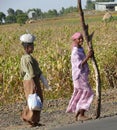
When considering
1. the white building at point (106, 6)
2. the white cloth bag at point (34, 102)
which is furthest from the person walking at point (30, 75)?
the white building at point (106, 6)

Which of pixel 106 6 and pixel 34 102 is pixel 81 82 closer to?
pixel 34 102

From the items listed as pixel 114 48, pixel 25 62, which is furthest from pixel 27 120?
pixel 114 48

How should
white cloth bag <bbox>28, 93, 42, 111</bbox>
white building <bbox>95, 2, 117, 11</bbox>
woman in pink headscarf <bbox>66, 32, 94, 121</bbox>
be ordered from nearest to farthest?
white cloth bag <bbox>28, 93, 42, 111</bbox> → woman in pink headscarf <bbox>66, 32, 94, 121</bbox> → white building <bbox>95, 2, 117, 11</bbox>

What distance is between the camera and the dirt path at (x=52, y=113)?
9193mm

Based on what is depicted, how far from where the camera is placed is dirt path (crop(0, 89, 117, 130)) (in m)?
9.19

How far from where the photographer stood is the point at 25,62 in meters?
8.53

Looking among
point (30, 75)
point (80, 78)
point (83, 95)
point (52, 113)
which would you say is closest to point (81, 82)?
point (80, 78)

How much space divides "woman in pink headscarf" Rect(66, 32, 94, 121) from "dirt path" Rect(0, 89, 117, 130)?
0.28m

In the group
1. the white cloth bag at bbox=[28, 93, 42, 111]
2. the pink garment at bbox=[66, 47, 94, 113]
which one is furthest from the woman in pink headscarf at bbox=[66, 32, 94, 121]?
the white cloth bag at bbox=[28, 93, 42, 111]

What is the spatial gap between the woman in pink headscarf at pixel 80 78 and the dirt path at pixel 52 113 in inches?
11.1

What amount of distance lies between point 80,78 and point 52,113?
5.23 ft

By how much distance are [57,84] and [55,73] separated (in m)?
0.38

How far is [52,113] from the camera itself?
10.4 m

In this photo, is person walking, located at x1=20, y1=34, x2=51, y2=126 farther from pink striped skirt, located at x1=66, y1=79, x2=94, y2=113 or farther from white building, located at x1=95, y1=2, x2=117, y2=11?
white building, located at x1=95, y1=2, x2=117, y2=11
